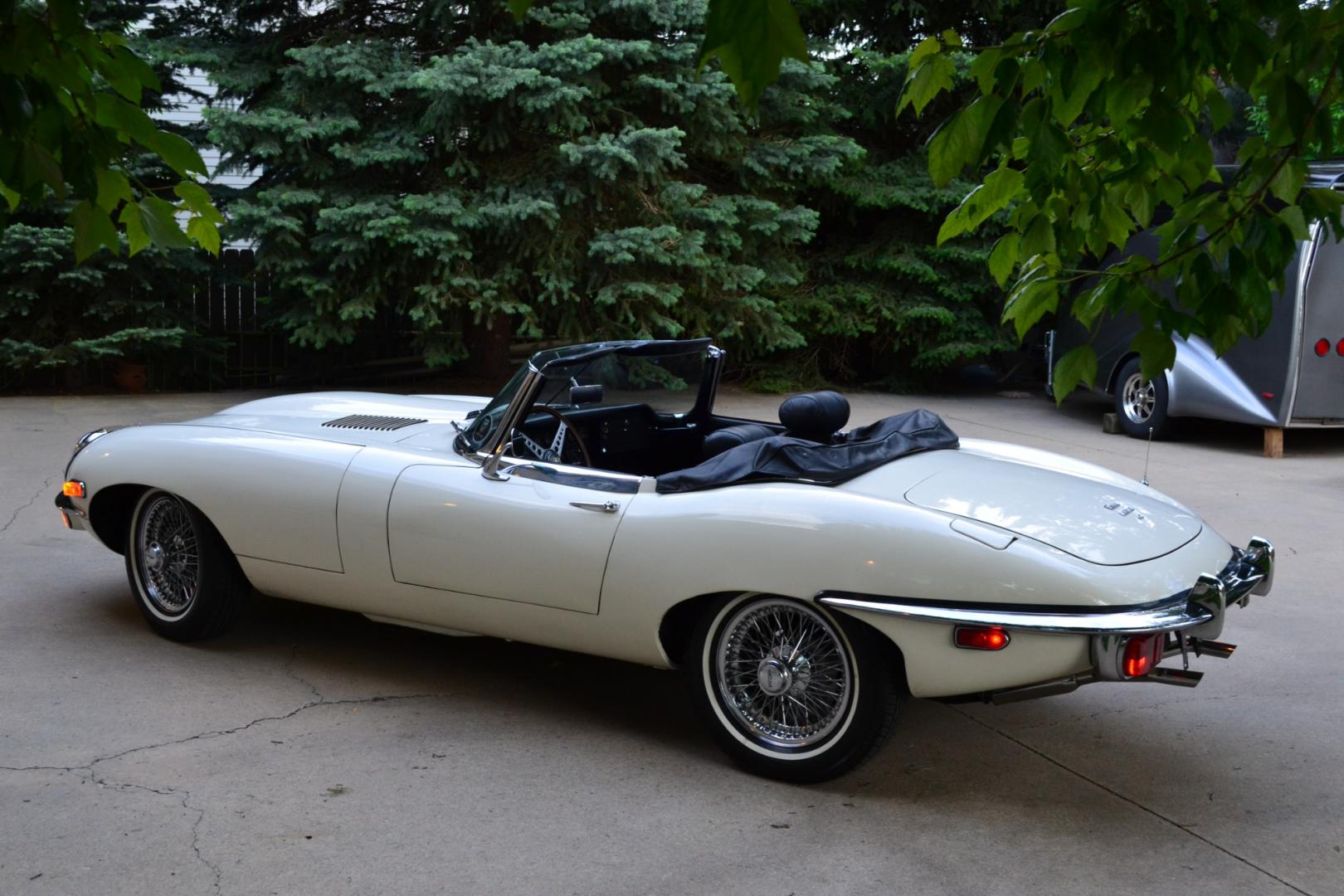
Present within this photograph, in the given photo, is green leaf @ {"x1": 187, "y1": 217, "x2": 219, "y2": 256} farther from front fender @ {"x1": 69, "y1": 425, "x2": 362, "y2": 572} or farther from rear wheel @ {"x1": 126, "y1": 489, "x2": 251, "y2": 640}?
rear wheel @ {"x1": 126, "y1": 489, "x2": 251, "y2": 640}

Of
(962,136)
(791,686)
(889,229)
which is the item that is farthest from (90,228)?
(889,229)

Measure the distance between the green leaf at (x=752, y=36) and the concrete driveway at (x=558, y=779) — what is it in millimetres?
2320

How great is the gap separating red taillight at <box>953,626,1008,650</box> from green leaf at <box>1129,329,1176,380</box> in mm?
1162

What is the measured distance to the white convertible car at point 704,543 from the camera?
12.6 ft

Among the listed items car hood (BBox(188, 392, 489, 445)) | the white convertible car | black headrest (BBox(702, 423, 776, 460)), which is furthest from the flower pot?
black headrest (BBox(702, 423, 776, 460))

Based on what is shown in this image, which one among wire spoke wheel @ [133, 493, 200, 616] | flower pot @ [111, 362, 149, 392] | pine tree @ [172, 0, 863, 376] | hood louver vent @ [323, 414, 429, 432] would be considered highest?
pine tree @ [172, 0, 863, 376]

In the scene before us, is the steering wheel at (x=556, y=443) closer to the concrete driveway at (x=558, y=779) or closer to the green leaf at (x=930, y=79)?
the concrete driveway at (x=558, y=779)

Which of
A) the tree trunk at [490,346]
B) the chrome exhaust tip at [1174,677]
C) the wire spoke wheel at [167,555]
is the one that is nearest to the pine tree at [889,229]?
the tree trunk at [490,346]

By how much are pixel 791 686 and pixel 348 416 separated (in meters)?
2.68

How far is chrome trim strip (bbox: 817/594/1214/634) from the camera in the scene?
145 inches

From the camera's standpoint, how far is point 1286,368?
11.6m

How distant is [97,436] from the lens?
18.9 feet

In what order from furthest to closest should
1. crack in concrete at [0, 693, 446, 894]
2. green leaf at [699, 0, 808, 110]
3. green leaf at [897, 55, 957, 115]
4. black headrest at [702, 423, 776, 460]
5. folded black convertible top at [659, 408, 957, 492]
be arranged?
black headrest at [702, 423, 776, 460], folded black convertible top at [659, 408, 957, 492], crack in concrete at [0, 693, 446, 894], green leaf at [897, 55, 957, 115], green leaf at [699, 0, 808, 110]

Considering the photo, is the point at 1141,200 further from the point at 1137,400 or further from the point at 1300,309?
the point at 1137,400
